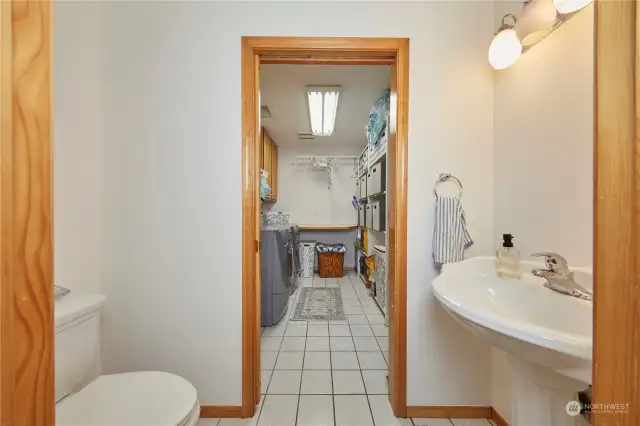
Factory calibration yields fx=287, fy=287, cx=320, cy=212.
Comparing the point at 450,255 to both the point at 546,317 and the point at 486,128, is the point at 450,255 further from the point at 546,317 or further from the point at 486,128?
the point at 486,128

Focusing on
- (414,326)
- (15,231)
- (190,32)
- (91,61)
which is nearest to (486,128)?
(414,326)

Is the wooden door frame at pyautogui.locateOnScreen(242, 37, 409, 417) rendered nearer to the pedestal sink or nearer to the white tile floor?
the white tile floor

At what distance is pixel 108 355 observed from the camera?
60.3 inches

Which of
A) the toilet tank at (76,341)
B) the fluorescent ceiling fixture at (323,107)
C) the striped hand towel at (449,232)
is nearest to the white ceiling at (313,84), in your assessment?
the fluorescent ceiling fixture at (323,107)

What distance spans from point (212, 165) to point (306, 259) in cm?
334

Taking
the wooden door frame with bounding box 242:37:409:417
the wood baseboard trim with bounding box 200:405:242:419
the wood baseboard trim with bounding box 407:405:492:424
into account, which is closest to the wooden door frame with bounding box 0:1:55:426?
the wooden door frame with bounding box 242:37:409:417

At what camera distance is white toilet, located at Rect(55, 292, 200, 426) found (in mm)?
984

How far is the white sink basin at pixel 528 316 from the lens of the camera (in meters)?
0.64

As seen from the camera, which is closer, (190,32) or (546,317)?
(546,317)

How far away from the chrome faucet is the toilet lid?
4.39ft

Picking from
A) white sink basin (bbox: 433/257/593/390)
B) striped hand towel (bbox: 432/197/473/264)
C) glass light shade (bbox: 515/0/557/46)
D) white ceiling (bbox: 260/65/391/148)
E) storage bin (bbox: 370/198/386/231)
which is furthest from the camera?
storage bin (bbox: 370/198/386/231)

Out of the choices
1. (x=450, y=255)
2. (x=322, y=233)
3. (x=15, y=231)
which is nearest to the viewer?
(x=15, y=231)

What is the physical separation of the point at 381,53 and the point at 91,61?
4.88ft

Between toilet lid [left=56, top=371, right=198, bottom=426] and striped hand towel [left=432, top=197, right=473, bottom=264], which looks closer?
toilet lid [left=56, top=371, right=198, bottom=426]
